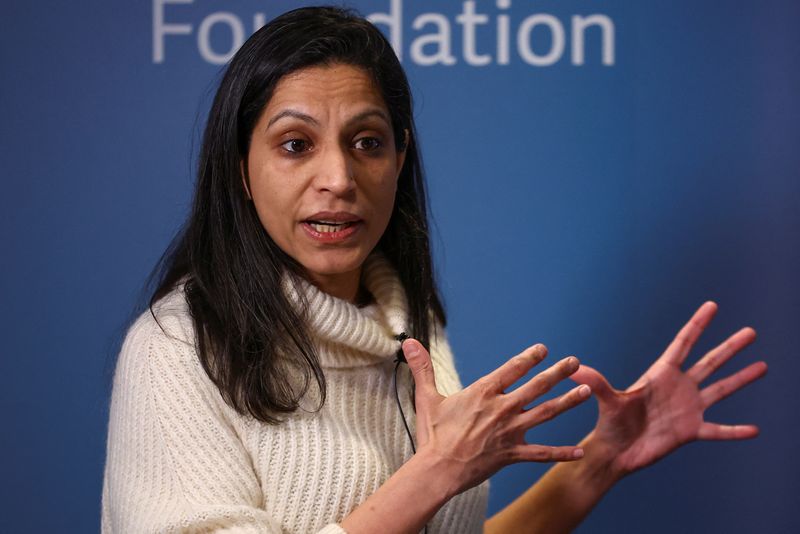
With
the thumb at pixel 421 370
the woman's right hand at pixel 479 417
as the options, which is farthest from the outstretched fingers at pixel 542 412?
the thumb at pixel 421 370

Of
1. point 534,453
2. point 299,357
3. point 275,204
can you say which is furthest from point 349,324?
point 534,453

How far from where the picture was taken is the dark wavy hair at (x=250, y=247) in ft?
4.31

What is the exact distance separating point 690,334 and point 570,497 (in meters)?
0.31

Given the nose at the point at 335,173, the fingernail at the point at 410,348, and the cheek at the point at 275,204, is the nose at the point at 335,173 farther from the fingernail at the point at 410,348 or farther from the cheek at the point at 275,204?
the fingernail at the point at 410,348

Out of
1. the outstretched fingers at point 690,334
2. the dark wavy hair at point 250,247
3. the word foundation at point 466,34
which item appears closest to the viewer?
the dark wavy hair at point 250,247

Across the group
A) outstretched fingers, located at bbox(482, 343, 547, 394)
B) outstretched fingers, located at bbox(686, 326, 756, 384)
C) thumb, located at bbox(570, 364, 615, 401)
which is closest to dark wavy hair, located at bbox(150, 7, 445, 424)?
outstretched fingers, located at bbox(482, 343, 547, 394)

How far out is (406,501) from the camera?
3.98 ft

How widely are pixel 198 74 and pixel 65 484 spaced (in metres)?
0.85

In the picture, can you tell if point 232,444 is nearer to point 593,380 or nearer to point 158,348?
point 158,348

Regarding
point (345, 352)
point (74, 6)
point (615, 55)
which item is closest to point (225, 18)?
point (74, 6)

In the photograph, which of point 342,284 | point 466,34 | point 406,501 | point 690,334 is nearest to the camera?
point 406,501

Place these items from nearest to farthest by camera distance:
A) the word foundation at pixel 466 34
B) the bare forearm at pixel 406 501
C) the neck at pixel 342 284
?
the bare forearm at pixel 406 501 → the neck at pixel 342 284 → the word foundation at pixel 466 34

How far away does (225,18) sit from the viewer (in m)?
2.08

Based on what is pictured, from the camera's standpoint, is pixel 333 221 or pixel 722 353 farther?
pixel 722 353
